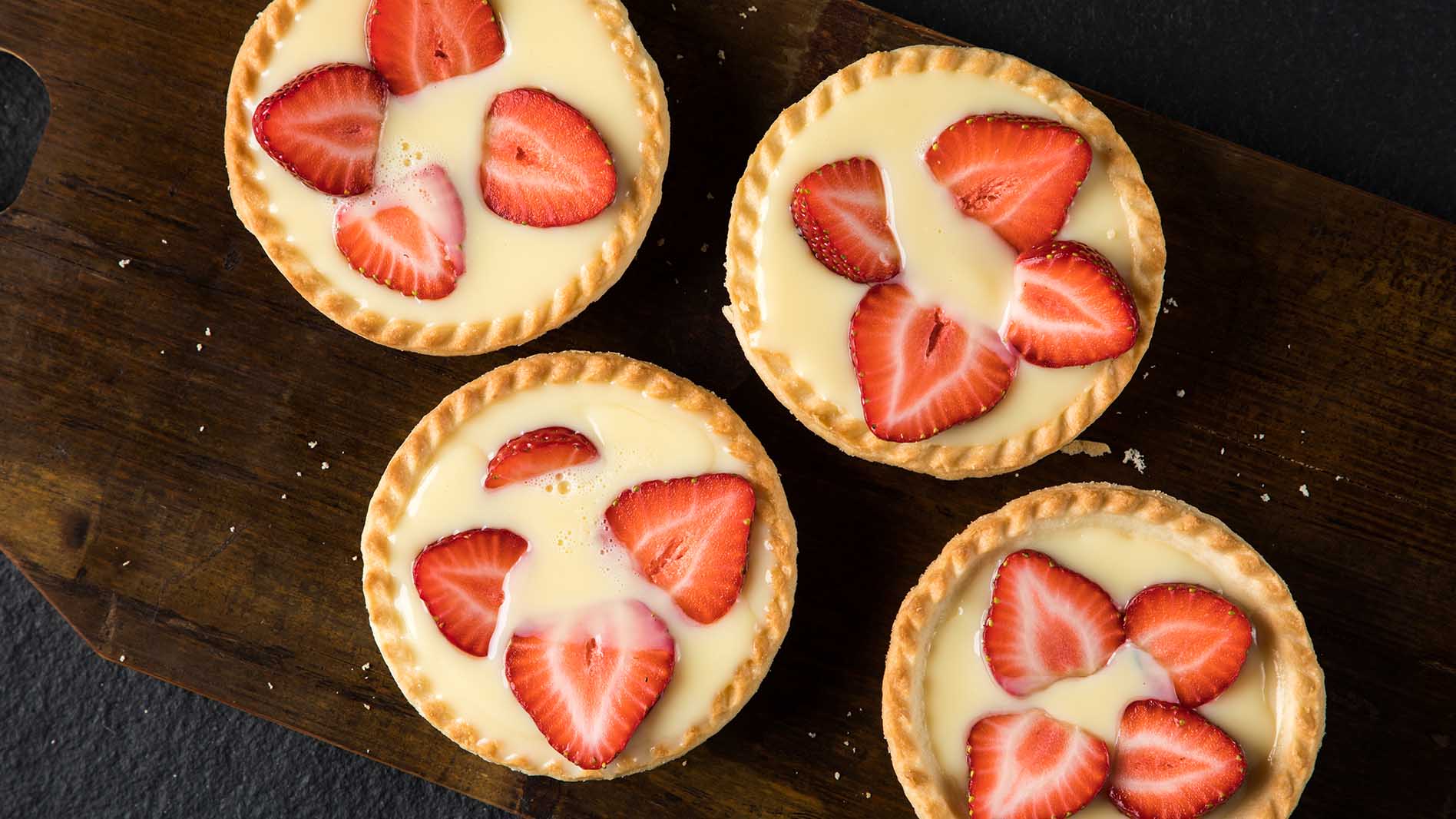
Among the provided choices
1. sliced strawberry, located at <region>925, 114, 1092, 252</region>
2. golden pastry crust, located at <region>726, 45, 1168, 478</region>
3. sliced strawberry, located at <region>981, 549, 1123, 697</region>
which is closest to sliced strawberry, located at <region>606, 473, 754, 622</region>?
golden pastry crust, located at <region>726, 45, 1168, 478</region>

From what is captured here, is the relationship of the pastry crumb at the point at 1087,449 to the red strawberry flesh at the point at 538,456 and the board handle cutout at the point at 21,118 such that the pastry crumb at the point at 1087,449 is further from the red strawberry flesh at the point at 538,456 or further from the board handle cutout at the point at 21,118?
the board handle cutout at the point at 21,118

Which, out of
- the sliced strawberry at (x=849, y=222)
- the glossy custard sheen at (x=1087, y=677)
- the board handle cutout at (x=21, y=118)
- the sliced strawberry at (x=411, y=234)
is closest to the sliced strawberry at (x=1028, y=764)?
the glossy custard sheen at (x=1087, y=677)

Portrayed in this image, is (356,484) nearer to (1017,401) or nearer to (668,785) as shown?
(668,785)

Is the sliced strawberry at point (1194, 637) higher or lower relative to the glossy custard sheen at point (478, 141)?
lower

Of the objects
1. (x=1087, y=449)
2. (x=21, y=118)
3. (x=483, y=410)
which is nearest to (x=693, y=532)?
(x=483, y=410)

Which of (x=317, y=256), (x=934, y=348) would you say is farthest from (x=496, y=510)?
(x=934, y=348)

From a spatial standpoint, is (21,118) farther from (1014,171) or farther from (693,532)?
(1014,171)

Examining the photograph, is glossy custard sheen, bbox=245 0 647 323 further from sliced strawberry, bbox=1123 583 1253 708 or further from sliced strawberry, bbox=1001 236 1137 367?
sliced strawberry, bbox=1123 583 1253 708
